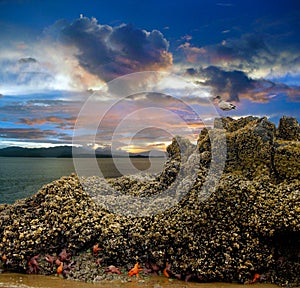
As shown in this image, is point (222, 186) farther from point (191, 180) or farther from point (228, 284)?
point (228, 284)

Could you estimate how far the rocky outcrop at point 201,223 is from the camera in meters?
8.41

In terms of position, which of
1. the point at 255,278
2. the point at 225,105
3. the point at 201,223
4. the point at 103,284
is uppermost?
the point at 225,105

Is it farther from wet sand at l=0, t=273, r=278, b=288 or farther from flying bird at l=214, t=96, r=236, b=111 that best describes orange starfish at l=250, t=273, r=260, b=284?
flying bird at l=214, t=96, r=236, b=111

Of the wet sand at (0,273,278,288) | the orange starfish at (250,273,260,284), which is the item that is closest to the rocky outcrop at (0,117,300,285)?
the orange starfish at (250,273,260,284)

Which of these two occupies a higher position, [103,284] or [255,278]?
[255,278]

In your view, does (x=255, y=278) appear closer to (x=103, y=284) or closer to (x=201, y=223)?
(x=201, y=223)

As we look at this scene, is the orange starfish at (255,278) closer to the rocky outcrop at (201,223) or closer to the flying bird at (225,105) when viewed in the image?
the rocky outcrop at (201,223)

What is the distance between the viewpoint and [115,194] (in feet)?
38.9

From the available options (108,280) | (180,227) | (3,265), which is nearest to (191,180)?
(180,227)

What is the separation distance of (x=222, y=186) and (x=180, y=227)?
1.70 meters

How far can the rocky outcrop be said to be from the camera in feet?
27.6

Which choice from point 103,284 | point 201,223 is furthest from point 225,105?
point 103,284

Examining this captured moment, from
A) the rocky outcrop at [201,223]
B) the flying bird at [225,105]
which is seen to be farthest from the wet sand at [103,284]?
the flying bird at [225,105]

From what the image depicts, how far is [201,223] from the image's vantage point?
350 inches
